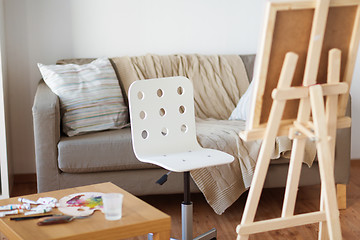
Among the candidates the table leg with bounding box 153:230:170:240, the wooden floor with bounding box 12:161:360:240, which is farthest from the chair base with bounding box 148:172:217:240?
the table leg with bounding box 153:230:170:240

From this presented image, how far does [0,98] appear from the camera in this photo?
318 centimetres

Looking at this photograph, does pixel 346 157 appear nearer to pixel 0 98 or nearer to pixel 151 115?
pixel 151 115

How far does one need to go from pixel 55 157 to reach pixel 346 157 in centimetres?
156

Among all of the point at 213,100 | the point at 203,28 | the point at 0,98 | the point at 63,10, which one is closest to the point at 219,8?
the point at 203,28

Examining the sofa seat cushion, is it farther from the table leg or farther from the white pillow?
the table leg

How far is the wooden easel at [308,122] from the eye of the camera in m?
1.91

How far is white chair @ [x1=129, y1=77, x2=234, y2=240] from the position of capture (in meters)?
2.52

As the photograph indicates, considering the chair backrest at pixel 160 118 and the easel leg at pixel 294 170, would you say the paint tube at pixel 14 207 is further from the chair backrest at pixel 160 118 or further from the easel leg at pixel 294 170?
the easel leg at pixel 294 170

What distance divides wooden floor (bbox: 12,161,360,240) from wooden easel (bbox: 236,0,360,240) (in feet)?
A: 2.48

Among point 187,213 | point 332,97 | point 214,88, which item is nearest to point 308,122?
point 332,97

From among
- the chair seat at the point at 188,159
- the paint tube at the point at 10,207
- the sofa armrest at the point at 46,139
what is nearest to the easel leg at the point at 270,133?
the chair seat at the point at 188,159

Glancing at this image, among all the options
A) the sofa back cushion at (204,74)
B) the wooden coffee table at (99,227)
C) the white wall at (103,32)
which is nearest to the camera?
the wooden coffee table at (99,227)

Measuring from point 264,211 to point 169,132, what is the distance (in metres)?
0.83

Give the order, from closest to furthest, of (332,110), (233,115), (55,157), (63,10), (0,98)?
(332,110), (55,157), (0,98), (233,115), (63,10)
